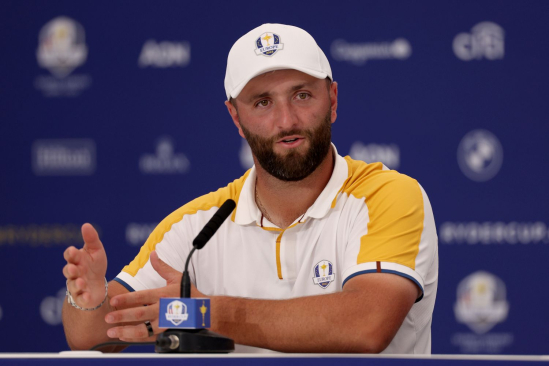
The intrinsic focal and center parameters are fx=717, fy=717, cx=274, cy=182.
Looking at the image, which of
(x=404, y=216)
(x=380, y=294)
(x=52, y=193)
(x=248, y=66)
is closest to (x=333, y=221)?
(x=404, y=216)

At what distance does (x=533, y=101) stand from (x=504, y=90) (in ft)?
0.49

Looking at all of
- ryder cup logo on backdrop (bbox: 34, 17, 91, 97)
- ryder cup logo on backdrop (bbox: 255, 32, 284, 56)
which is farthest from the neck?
ryder cup logo on backdrop (bbox: 34, 17, 91, 97)

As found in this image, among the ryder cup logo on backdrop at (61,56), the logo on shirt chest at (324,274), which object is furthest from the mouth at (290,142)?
the ryder cup logo on backdrop at (61,56)

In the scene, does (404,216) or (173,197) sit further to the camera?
(173,197)

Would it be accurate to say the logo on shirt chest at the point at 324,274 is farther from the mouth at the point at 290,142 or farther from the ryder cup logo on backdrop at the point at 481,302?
the ryder cup logo on backdrop at the point at 481,302

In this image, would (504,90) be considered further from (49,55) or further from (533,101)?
(49,55)

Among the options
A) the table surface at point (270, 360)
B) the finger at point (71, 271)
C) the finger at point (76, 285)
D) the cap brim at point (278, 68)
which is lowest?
the table surface at point (270, 360)

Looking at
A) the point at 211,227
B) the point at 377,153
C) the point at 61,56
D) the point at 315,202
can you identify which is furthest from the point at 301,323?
the point at 61,56

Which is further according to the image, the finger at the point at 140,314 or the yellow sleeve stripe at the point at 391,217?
the yellow sleeve stripe at the point at 391,217

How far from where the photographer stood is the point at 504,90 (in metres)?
3.57

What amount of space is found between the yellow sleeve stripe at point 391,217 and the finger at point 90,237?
70 cm

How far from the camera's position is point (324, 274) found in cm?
210

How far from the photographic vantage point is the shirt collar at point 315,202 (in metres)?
2.18

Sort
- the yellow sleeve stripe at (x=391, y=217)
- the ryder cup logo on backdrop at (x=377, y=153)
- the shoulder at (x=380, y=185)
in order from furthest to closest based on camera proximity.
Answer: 1. the ryder cup logo on backdrop at (x=377, y=153)
2. the shoulder at (x=380, y=185)
3. the yellow sleeve stripe at (x=391, y=217)
